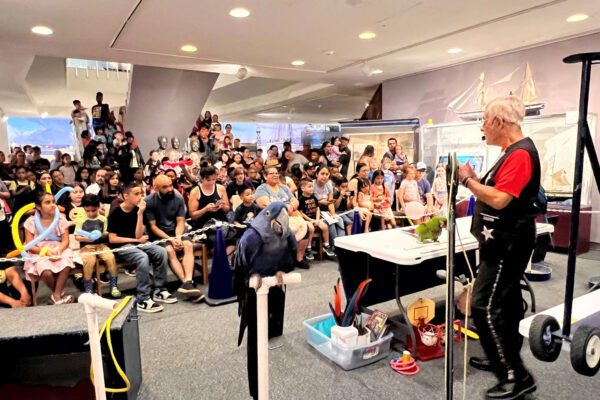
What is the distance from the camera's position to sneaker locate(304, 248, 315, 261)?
499 centimetres

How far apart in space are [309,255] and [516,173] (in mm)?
3387

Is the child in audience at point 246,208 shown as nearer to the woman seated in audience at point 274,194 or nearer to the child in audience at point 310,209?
the woman seated in audience at point 274,194

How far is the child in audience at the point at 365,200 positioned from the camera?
5.23 meters

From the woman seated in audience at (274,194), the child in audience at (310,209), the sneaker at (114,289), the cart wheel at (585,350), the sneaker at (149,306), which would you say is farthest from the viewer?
the child in audience at (310,209)

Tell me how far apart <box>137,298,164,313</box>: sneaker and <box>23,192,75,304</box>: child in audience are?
24.8 inches

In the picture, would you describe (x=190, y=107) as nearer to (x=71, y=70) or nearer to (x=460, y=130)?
(x=71, y=70)

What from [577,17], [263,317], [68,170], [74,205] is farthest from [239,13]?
[68,170]

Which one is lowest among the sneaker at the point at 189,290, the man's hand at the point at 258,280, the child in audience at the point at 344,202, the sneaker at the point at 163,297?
the sneaker at the point at 163,297

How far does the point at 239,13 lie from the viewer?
4.19 meters

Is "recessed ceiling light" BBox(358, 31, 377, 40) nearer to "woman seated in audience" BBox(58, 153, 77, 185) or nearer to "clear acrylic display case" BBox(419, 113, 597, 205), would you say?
"clear acrylic display case" BBox(419, 113, 597, 205)

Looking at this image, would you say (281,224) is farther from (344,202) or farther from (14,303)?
(344,202)

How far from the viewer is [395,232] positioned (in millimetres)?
3043

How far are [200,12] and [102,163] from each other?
3.69m

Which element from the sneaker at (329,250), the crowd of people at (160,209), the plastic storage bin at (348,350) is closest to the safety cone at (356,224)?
the crowd of people at (160,209)
